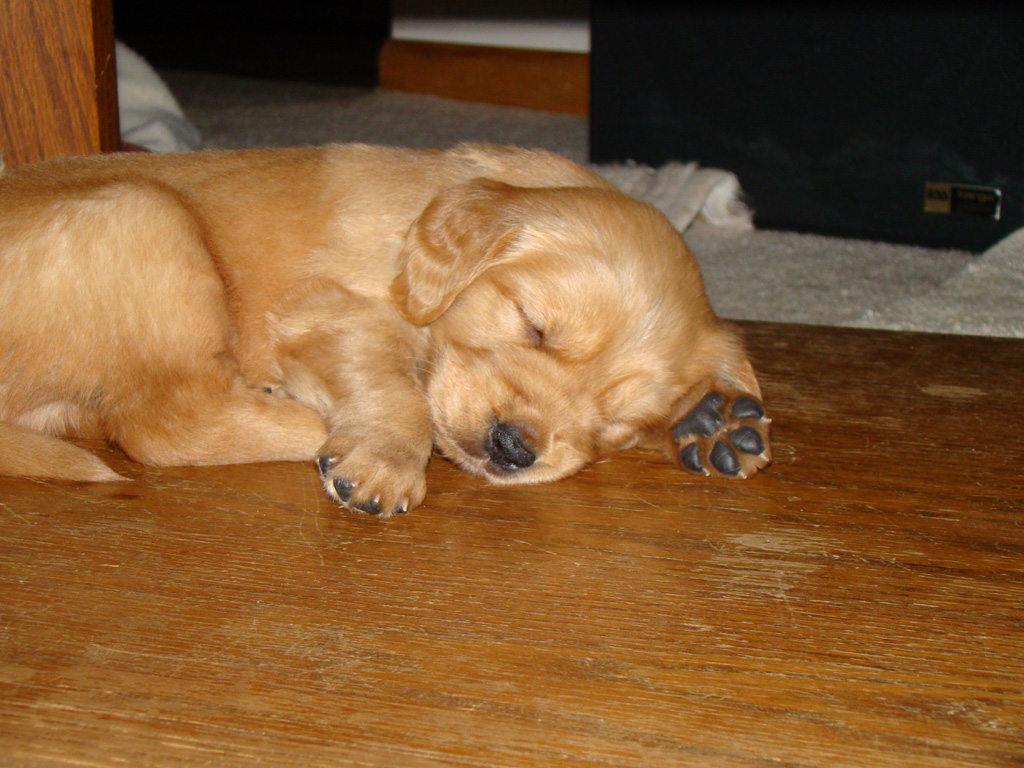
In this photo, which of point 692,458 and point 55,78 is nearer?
point 692,458

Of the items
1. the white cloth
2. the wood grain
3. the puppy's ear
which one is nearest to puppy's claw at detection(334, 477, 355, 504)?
the puppy's ear

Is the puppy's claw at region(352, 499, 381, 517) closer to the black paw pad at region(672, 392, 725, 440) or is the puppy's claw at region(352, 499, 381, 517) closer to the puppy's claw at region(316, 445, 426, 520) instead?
the puppy's claw at region(316, 445, 426, 520)

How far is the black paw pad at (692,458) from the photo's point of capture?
8.66 feet

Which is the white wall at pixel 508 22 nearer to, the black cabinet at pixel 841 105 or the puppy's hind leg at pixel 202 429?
the black cabinet at pixel 841 105

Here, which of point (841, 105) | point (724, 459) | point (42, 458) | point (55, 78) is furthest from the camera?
point (841, 105)

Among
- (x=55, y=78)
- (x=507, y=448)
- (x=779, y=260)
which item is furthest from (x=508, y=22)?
(x=507, y=448)

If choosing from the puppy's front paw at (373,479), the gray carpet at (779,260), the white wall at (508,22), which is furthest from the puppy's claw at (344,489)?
the white wall at (508,22)

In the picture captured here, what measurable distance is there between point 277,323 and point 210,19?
1064 cm

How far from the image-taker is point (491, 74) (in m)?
8.16

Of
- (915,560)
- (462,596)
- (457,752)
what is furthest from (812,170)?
(457,752)

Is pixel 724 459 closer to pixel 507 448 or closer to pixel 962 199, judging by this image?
pixel 507 448

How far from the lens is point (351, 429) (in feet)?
8.00

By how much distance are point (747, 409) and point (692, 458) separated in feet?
0.65

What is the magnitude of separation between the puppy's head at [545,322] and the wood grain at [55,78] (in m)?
1.30
